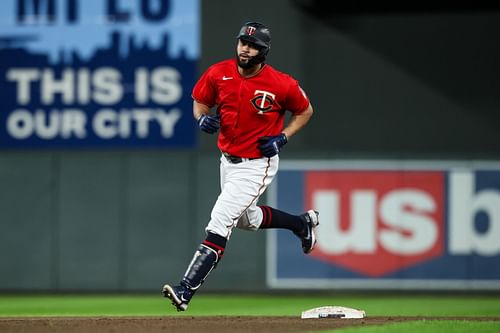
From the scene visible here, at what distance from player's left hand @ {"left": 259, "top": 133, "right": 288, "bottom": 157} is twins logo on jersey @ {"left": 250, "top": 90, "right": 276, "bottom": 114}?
19 centimetres

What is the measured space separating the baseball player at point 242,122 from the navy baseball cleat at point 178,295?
0.13 meters

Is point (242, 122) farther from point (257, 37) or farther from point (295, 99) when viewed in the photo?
point (257, 37)

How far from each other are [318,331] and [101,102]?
6.42m

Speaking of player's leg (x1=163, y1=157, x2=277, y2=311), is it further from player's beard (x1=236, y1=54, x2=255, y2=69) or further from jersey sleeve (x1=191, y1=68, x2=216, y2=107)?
Result: player's beard (x1=236, y1=54, x2=255, y2=69)

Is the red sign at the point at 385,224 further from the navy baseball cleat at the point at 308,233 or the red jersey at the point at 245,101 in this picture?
the red jersey at the point at 245,101

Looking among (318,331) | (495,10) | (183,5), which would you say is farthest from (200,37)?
(318,331)

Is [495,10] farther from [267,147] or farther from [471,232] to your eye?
[267,147]

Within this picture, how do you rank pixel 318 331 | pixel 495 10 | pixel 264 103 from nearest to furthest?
1. pixel 318 331
2. pixel 264 103
3. pixel 495 10

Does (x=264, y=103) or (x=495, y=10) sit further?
(x=495, y=10)

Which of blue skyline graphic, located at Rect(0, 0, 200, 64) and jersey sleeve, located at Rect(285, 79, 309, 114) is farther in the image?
blue skyline graphic, located at Rect(0, 0, 200, 64)

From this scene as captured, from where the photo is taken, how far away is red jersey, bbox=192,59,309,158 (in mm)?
7312

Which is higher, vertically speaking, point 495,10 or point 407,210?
point 495,10

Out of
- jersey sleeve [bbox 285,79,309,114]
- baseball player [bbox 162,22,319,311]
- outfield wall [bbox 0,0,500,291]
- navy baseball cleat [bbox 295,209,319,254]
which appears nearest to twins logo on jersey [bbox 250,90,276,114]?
baseball player [bbox 162,22,319,311]

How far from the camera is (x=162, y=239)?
12.5 metres
